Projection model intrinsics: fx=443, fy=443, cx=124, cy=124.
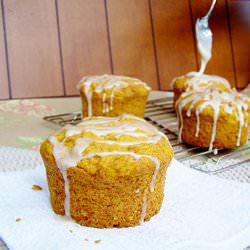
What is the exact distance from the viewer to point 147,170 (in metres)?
0.87

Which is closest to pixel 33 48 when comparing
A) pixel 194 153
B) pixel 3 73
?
pixel 3 73

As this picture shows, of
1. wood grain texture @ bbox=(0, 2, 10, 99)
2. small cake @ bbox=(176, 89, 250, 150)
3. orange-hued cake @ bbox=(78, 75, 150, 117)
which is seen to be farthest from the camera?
wood grain texture @ bbox=(0, 2, 10, 99)

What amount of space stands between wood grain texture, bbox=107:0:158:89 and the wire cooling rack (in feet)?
1.01

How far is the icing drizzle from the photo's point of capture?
86 cm

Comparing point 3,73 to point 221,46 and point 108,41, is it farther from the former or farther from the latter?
point 221,46

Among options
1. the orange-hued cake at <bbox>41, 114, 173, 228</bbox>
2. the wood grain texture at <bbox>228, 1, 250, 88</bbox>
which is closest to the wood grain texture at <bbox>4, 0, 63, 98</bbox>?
the wood grain texture at <bbox>228, 1, 250, 88</bbox>

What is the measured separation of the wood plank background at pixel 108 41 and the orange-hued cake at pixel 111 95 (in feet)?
1.64

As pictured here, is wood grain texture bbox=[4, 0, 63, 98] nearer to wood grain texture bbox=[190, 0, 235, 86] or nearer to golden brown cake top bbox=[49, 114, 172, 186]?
wood grain texture bbox=[190, 0, 235, 86]

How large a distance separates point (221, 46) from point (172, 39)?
1.11 feet

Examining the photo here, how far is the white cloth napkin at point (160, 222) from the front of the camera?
77cm

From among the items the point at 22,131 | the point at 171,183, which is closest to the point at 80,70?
the point at 22,131

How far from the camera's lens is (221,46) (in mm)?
2613

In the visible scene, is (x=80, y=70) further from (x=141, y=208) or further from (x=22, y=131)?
(x=141, y=208)

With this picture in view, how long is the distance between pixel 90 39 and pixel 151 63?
1.21 feet
